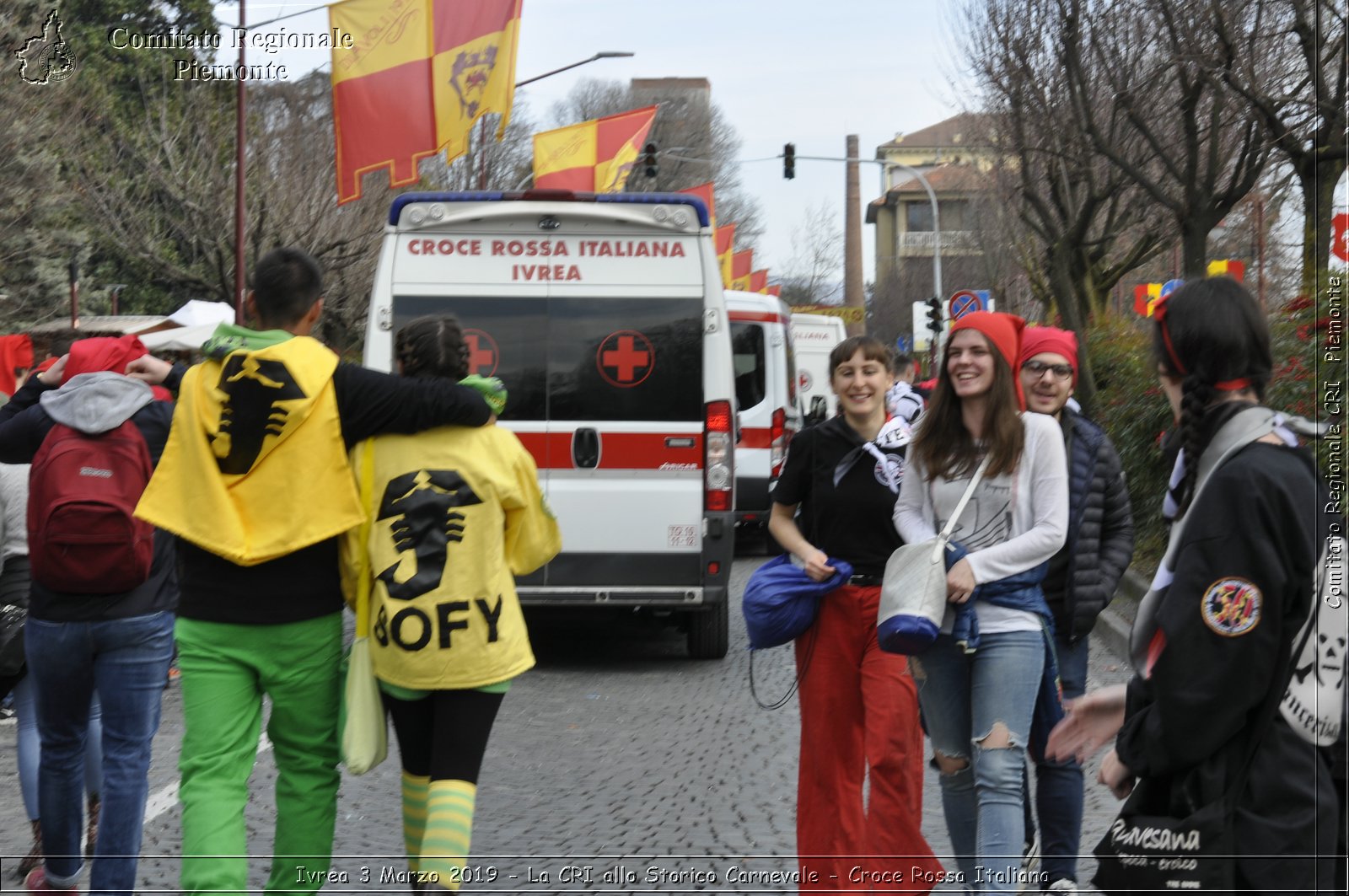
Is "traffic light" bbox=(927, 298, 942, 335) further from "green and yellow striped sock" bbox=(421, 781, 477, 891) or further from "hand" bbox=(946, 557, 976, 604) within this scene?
"green and yellow striped sock" bbox=(421, 781, 477, 891)

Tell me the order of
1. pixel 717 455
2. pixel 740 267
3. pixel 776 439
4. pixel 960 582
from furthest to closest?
pixel 740 267
pixel 776 439
pixel 717 455
pixel 960 582

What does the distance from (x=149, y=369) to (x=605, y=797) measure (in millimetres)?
2878

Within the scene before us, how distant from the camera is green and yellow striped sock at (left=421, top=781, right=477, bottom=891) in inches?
162

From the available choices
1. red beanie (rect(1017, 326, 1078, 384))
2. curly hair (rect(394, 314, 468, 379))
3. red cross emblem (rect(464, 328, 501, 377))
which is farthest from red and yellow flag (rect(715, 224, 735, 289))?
curly hair (rect(394, 314, 468, 379))

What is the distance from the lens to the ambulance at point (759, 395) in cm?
1667

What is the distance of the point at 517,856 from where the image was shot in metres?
5.66

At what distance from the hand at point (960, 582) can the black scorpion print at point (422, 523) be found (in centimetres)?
136

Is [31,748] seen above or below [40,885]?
above

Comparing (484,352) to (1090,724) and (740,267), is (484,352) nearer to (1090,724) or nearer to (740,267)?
(1090,724)

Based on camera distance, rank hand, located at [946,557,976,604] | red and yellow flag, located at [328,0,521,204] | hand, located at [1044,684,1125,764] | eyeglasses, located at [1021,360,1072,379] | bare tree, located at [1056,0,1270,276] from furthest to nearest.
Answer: red and yellow flag, located at [328,0,521,204] → bare tree, located at [1056,0,1270,276] → eyeglasses, located at [1021,360,1072,379] → hand, located at [946,557,976,604] → hand, located at [1044,684,1125,764]

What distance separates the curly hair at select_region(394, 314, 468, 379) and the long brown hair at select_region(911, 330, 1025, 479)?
4.57 ft

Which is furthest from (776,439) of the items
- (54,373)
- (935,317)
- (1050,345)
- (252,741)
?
(935,317)

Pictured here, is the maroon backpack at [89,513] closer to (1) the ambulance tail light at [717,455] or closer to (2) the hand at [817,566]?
(2) the hand at [817,566]

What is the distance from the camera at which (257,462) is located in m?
4.19
